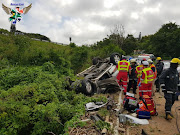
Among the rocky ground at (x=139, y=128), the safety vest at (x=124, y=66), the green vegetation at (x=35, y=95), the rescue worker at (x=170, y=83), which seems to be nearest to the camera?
the rocky ground at (x=139, y=128)

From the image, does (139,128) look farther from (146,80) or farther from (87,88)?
(87,88)

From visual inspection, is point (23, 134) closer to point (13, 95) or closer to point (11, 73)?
point (13, 95)

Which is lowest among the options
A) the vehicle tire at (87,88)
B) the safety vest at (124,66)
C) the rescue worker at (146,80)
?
the vehicle tire at (87,88)

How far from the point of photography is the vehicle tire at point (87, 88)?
17.4 feet

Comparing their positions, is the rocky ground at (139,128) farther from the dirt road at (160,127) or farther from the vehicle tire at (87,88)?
the vehicle tire at (87,88)

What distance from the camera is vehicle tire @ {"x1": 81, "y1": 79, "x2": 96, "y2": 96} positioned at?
5309 millimetres

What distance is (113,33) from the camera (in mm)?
30047

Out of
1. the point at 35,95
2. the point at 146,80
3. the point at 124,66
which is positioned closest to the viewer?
the point at 35,95

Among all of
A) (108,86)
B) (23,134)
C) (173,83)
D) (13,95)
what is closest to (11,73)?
(13,95)

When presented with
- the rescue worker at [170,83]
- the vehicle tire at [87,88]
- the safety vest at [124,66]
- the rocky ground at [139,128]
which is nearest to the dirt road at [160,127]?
the rocky ground at [139,128]

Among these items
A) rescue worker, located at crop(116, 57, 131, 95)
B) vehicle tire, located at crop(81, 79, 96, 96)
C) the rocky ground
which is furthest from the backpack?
vehicle tire, located at crop(81, 79, 96, 96)

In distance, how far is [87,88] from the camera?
5.46 m

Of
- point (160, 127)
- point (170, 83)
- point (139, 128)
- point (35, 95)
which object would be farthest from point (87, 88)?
point (170, 83)

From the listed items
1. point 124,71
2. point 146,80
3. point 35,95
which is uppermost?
point 124,71
